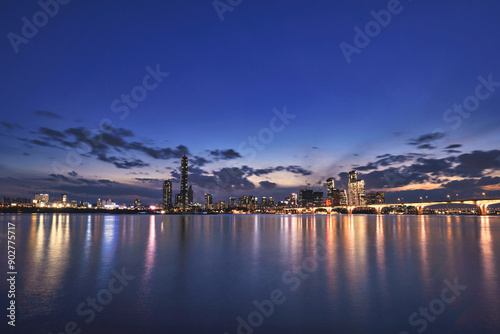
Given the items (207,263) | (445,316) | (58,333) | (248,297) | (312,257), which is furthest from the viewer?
(312,257)

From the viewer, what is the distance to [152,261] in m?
25.6

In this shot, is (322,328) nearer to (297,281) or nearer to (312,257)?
(297,281)

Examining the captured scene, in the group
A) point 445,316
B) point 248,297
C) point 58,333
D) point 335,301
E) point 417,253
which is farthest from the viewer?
point 417,253

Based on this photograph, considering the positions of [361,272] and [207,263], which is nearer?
[361,272]

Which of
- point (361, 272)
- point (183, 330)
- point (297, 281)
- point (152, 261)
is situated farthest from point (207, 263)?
point (183, 330)

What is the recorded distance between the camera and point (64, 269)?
21750 millimetres

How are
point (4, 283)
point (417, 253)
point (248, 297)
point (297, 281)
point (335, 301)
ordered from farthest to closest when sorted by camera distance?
point (417, 253), point (297, 281), point (4, 283), point (248, 297), point (335, 301)

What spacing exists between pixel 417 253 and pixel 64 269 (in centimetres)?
3117

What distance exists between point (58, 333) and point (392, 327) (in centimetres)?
1234

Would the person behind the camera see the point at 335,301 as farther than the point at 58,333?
Yes

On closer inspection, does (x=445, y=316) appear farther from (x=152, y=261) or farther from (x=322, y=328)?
(x=152, y=261)

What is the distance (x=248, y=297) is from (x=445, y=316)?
880cm

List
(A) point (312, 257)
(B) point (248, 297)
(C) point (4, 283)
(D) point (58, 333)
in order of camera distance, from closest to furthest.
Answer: (D) point (58, 333)
(B) point (248, 297)
(C) point (4, 283)
(A) point (312, 257)

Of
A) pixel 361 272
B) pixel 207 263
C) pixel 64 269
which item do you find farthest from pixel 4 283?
pixel 361 272
